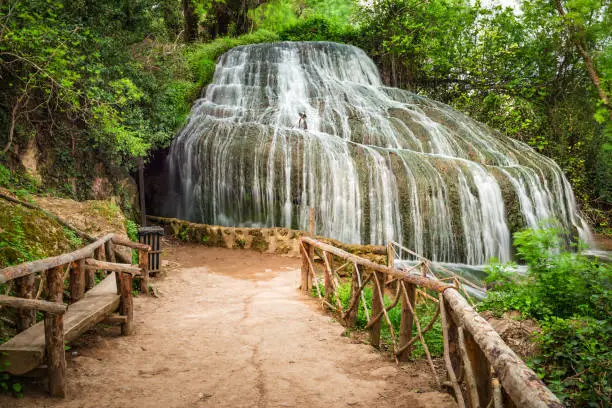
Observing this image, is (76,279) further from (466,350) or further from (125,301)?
(466,350)

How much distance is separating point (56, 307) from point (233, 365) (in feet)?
5.74

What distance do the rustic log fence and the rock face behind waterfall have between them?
6.83 meters

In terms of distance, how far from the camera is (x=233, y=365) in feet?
13.4

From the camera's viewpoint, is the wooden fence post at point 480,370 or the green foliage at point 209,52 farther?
the green foliage at point 209,52

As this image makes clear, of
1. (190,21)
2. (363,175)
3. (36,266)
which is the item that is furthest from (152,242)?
(190,21)

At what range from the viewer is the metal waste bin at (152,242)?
846cm

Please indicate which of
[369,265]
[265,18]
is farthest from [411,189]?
[265,18]

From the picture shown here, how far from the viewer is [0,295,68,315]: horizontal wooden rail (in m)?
2.99

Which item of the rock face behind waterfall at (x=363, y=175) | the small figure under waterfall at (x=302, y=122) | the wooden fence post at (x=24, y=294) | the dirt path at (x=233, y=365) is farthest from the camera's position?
the small figure under waterfall at (x=302, y=122)

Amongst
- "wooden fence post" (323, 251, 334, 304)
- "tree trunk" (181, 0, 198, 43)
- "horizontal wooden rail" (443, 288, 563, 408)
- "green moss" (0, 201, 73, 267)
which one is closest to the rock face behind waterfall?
"wooden fence post" (323, 251, 334, 304)

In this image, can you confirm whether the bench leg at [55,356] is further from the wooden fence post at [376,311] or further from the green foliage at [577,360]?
the green foliage at [577,360]

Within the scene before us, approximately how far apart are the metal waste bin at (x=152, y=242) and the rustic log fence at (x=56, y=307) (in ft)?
6.33

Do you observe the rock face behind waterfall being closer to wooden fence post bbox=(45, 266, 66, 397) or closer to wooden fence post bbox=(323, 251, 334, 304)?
wooden fence post bbox=(323, 251, 334, 304)

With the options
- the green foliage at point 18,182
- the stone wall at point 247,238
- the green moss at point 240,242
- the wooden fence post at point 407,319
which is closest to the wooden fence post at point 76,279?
the green foliage at point 18,182
